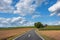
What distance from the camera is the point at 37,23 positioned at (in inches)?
5217

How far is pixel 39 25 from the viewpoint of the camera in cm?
13100

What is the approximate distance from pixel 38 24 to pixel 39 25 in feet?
4.55

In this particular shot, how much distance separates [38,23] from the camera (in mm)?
132875

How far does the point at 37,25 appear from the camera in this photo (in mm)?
130750

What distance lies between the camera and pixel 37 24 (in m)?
131

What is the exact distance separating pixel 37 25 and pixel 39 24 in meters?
2.46

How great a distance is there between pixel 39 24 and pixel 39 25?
1.22 meters

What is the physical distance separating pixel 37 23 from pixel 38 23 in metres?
1.09

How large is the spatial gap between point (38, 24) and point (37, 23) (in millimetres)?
1900

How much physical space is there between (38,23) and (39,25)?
282cm

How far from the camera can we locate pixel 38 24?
131 metres

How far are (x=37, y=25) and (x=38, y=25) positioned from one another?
3.37ft

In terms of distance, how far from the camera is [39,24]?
432ft

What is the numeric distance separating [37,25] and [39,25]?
200 centimetres
